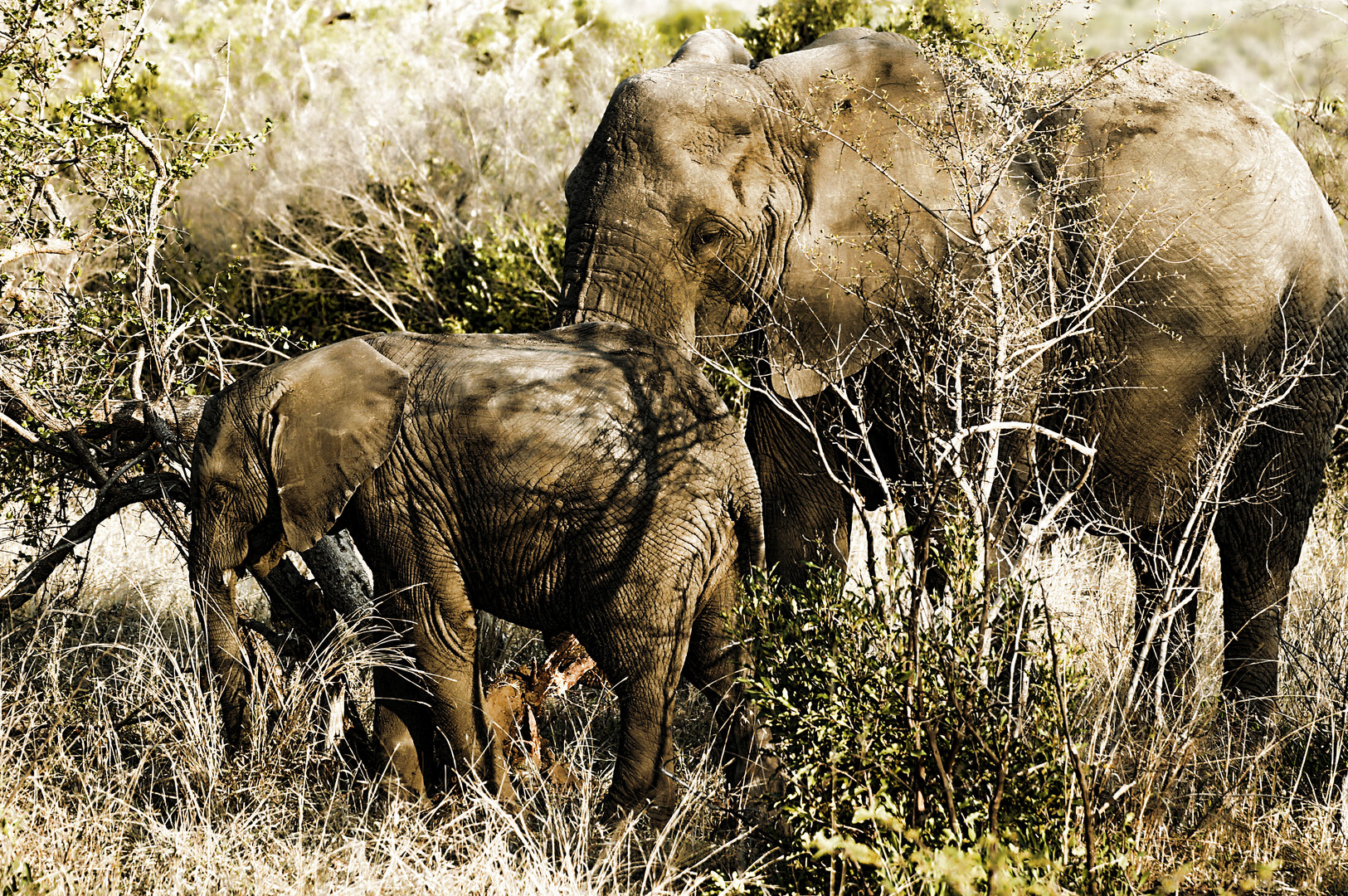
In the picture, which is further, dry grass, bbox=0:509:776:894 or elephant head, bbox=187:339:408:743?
elephant head, bbox=187:339:408:743

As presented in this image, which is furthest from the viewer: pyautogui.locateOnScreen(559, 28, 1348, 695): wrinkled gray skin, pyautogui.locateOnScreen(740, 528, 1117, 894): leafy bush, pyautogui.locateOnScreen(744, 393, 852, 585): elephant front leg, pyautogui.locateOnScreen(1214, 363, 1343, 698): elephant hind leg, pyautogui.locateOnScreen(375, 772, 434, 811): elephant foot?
pyautogui.locateOnScreen(1214, 363, 1343, 698): elephant hind leg

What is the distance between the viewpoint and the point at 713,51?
18.2 ft

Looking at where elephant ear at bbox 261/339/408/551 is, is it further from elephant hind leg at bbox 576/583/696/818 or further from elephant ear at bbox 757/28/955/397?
elephant ear at bbox 757/28/955/397

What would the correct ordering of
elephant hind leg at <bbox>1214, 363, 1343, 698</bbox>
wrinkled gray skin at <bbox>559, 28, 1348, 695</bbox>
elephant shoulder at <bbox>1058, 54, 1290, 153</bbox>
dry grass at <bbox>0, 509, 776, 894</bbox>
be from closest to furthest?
dry grass at <bbox>0, 509, 776, 894</bbox> → wrinkled gray skin at <bbox>559, 28, 1348, 695</bbox> → elephant shoulder at <bbox>1058, 54, 1290, 153</bbox> → elephant hind leg at <bbox>1214, 363, 1343, 698</bbox>

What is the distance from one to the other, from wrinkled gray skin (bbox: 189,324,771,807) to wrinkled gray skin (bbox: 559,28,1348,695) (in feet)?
2.32

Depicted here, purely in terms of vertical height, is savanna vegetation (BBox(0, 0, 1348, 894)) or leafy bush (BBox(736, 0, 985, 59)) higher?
leafy bush (BBox(736, 0, 985, 59))

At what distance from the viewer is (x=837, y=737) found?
3.57m

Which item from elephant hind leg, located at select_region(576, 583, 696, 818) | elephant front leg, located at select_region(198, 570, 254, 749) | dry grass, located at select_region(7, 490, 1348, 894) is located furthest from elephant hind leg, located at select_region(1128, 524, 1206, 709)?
elephant front leg, located at select_region(198, 570, 254, 749)

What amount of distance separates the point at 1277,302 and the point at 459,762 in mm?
3806

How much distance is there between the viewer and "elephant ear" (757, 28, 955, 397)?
514 cm

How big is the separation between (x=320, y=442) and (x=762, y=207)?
6.53 ft

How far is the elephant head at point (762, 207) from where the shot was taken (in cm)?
502

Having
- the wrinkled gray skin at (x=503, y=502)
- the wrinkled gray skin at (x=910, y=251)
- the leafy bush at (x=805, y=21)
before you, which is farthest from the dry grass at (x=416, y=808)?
the leafy bush at (x=805, y=21)

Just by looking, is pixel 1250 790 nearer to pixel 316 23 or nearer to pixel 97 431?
pixel 97 431
